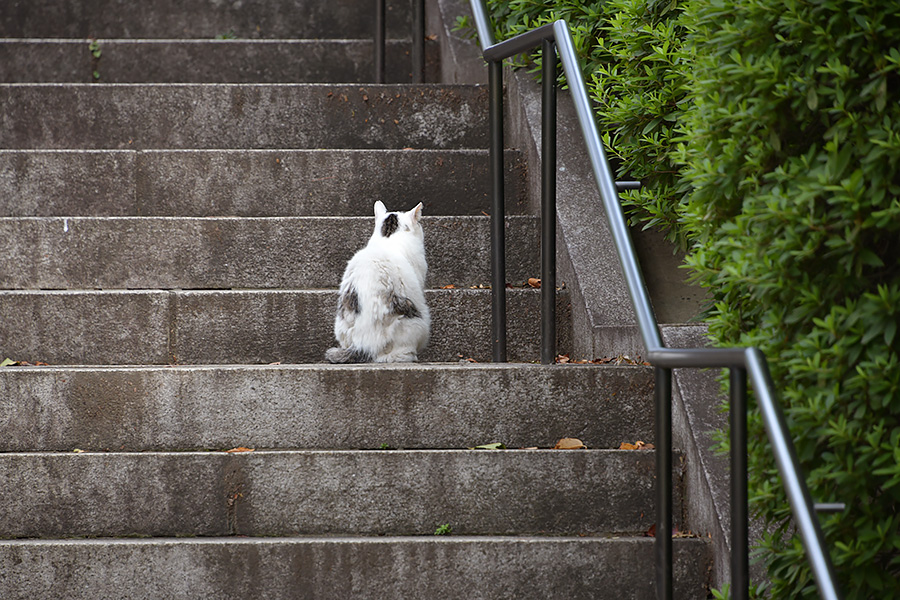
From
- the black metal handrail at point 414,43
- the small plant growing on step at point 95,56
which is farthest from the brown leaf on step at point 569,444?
the small plant growing on step at point 95,56

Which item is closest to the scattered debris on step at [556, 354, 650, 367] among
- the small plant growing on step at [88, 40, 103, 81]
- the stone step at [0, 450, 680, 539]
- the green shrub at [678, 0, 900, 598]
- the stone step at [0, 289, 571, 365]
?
the stone step at [0, 289, 571, 365]

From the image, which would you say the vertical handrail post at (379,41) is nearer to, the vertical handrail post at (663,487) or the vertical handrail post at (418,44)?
the vertical handrail post at (418,44)

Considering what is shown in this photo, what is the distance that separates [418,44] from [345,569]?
11.3 ft

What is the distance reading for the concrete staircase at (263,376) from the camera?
108 inches

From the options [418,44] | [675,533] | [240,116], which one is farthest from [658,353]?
[418,44]

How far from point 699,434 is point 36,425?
2.02 m

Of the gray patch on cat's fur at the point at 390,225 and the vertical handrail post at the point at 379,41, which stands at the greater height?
the vertical handrail post at the point at 379,41

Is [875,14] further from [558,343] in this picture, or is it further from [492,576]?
[558,343]

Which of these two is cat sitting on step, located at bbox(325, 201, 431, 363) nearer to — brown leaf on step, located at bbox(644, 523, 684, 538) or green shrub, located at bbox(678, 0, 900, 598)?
brown leaf on step, located at bbox(644, 523, 684, 538)

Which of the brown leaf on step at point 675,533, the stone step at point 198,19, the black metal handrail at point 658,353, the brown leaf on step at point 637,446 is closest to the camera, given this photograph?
the black metal handrail at point 658,353

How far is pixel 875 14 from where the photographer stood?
1994mm

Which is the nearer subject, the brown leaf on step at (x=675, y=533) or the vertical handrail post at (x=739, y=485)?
the vertical handrail post at (x=739, y=485)

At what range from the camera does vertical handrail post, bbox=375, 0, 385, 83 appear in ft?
17.7

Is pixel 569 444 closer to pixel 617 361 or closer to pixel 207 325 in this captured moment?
pixel 617 361
